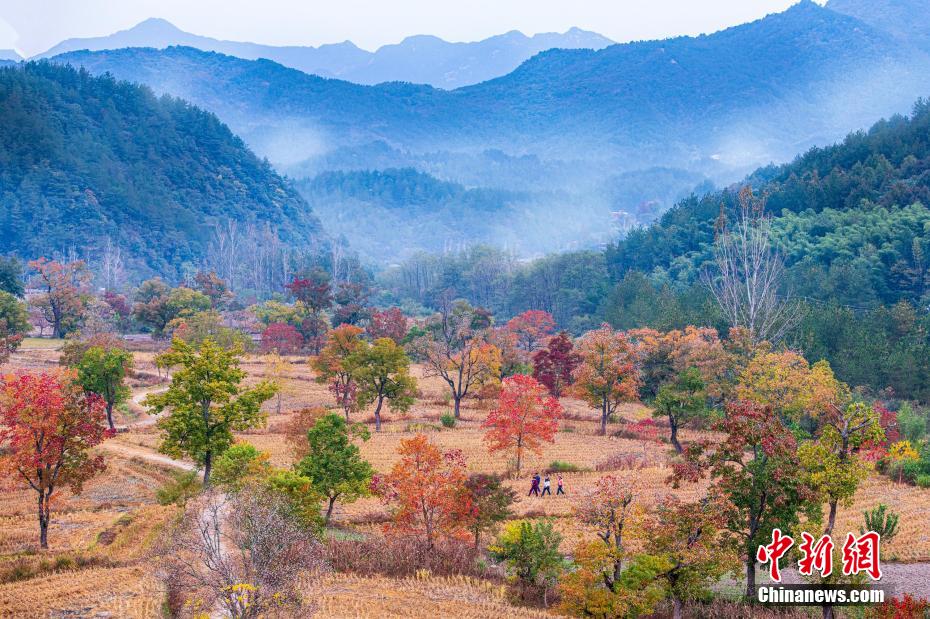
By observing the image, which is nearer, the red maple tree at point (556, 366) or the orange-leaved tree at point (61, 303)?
the red maple tree at point (556, 366)

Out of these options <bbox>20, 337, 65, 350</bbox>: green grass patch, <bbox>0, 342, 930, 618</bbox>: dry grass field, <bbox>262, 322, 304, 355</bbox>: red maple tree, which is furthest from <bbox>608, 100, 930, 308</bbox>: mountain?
<bbox>20, 337, 65, 350</bbox>: green grass patch

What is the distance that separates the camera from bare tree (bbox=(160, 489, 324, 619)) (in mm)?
18969

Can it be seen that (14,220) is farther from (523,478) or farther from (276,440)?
(523,478)

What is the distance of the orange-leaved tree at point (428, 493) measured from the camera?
29.3 metres

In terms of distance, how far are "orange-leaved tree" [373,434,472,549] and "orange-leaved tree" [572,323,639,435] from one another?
83.0 ft

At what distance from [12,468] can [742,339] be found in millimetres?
45168

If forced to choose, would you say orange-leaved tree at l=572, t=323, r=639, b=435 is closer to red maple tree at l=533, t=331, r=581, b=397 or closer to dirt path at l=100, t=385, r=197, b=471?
red maple tree at l=533, t=331, r=581, b=397

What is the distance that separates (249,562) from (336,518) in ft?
50.2

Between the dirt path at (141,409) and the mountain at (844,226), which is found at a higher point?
the mountain at (844,226)

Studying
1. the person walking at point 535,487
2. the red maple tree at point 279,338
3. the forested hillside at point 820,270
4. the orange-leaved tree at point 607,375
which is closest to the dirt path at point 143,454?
the person walking at point 535,487

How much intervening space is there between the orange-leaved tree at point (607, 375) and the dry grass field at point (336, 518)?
2.84 metres

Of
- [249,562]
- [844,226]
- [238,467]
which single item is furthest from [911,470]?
[844,226]

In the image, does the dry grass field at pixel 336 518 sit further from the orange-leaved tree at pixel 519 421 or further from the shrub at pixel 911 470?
the orange-leaved tree at pixel 519 421

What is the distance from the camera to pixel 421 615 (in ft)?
79.4
